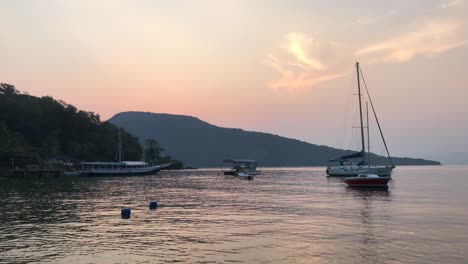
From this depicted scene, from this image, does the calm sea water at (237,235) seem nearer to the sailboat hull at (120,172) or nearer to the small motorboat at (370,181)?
the small motorboat at (370,181)

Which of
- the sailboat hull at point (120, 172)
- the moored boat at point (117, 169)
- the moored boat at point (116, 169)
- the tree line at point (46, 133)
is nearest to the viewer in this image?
the sailboat hull at point (120, 172)

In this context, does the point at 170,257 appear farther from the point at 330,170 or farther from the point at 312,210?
the point at 330,170

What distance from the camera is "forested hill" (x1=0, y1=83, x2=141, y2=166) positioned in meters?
151

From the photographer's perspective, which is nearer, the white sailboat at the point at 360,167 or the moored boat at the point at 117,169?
the white sailboat at the point at 360,167

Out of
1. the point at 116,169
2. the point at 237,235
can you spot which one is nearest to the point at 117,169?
the point at 116,169

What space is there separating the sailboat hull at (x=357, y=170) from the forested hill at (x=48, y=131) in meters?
103

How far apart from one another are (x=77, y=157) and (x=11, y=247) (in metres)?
163

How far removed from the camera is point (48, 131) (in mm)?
171000

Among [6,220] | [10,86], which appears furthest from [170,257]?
[10,86]

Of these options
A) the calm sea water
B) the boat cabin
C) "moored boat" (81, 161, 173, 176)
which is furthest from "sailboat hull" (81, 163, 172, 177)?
the calm sea water

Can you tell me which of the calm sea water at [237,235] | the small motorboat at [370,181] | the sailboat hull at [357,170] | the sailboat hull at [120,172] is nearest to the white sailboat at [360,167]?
the sailboat hull at [357,170]

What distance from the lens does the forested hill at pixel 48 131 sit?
15112cm

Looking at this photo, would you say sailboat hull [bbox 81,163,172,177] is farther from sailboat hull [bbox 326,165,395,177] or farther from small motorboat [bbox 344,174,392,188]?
small motorboat [bbox 344,174,392,188]

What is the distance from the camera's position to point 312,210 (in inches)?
1630
